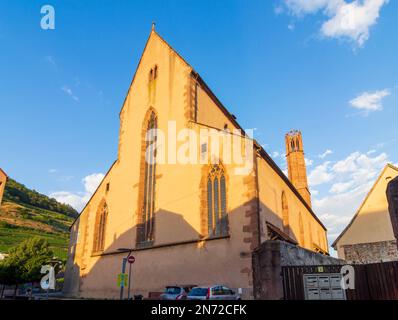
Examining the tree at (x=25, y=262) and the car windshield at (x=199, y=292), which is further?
the tree at (x=25, y=262)

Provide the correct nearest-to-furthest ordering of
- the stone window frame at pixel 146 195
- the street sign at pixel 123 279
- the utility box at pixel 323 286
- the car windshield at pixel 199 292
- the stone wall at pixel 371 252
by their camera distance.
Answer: the utility box at pixel 323 286 < the car windshield at pixel 199 292 < the street sign at pixel 123 279 < the stone window frame at pixel 146 195 < the stone wall at pixel 371 252

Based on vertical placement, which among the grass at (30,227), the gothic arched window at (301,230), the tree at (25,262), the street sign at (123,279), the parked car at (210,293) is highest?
the grass at (30,227)

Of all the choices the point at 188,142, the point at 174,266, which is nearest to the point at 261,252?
the point at 174,266

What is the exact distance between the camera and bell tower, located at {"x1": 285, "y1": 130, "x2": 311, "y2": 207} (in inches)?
1816

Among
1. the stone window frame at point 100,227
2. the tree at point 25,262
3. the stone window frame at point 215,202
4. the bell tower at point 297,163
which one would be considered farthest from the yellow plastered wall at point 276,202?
the tree at point 25,262

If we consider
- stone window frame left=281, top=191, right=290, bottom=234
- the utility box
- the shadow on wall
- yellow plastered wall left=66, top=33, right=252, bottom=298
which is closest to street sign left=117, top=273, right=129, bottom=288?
the shadow on wall

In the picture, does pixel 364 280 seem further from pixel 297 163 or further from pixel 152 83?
pixel 297 163

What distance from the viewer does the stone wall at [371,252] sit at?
2312 cm

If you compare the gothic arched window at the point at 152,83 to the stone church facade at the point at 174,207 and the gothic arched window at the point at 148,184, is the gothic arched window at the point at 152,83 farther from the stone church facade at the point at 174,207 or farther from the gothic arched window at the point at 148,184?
the gothic arched window at the point at 148,184

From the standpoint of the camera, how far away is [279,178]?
72.7ft

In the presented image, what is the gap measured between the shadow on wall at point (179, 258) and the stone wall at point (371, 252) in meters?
9.69

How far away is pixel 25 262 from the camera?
3544 cm

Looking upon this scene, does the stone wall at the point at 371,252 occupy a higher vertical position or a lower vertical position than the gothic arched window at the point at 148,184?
lower
